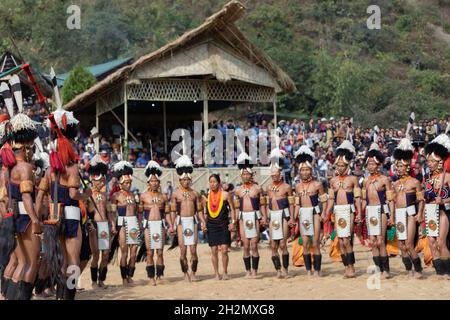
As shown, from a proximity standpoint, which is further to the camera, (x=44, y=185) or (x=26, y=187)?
(x=44, y=185)

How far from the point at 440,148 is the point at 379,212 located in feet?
4.58

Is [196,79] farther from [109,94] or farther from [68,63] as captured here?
[68,63]

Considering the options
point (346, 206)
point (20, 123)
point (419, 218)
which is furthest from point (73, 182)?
point (419, 218)

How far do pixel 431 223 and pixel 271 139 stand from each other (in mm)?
12874

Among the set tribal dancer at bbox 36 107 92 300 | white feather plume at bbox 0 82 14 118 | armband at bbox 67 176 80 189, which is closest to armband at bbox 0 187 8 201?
tribal dancer at bbox 36 107 92 300

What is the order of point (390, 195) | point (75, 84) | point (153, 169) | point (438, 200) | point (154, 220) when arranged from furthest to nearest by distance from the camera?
1. point (75, 84)
2. point (153, 169)
3. point (154, 220)
4. point (390, 195)
5. point (438, 200)

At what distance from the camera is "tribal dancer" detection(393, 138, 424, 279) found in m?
12.2

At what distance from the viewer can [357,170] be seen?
814 inches

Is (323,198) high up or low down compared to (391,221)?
up

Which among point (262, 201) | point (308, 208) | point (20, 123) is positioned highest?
point (20, 123)

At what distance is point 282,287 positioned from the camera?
12148 mm

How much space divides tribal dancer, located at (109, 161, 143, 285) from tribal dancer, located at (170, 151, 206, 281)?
26.2 inches

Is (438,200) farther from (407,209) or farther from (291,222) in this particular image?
(291,222)
